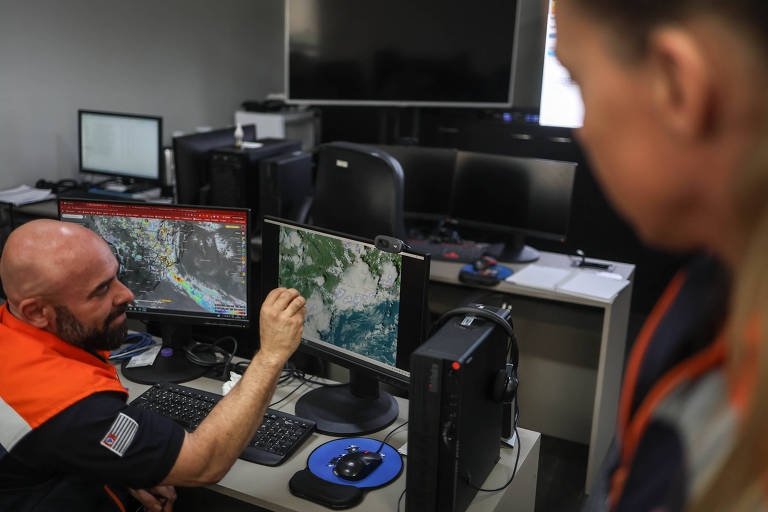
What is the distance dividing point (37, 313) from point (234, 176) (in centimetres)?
162

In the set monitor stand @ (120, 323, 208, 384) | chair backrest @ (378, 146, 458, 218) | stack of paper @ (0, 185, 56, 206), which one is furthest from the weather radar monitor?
stack of paper @ (0, 185, 56, 206)

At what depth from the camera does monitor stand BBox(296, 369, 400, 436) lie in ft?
5.21

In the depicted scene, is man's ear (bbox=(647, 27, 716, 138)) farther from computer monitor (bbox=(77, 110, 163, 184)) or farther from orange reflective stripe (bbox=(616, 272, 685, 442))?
computer monitor (bbox=(77, 110, 163, 184))

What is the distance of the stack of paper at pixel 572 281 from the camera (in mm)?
2625

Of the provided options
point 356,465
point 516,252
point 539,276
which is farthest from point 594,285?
point 356,465

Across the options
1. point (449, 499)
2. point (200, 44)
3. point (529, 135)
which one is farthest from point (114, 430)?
point (200, 44)

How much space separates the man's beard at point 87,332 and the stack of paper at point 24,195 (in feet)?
7.89

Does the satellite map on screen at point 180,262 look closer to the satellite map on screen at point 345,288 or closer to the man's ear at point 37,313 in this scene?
the satellite map on screen at point 345,288

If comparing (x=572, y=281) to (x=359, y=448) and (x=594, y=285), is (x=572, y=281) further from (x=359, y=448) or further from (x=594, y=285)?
(x=359, y=448)

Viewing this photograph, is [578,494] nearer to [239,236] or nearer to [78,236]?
[239,236]

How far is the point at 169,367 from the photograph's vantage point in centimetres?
188

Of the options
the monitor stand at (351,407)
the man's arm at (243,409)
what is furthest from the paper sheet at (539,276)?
the man's arm at (243,409)

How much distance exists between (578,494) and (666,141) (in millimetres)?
2555

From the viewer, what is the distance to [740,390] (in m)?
0.38
